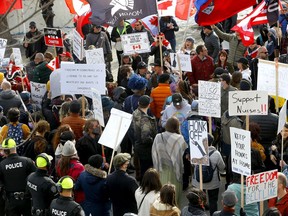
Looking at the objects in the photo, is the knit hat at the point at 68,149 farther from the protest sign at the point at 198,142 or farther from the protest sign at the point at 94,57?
the protest sign at the point at 94,57

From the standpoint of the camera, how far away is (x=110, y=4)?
1656 centimetres

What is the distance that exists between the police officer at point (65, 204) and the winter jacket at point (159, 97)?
4506mm

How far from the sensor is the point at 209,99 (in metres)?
12.9

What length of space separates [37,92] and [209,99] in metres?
4.70

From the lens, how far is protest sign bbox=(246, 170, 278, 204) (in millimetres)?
10375

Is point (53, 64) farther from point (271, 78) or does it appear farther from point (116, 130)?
point (271, 78)

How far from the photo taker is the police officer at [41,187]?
36.2ft

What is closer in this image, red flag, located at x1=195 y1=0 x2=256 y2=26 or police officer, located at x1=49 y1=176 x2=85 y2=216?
police officer, located at x1=49 y1=176 x2=85 y2=216

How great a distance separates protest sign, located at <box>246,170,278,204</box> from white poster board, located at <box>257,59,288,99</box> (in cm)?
273

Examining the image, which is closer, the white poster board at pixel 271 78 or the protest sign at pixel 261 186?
the protest sign at pixel 261 186

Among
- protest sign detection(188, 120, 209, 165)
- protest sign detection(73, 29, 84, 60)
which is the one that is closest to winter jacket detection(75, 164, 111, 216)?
protest sign detection(188, 120, 209, 165)

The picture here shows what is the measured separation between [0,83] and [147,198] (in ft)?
22.4

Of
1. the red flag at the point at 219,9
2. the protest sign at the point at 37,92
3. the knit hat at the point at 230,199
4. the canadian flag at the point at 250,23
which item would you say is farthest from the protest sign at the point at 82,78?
the knit hat at the point at 230,199

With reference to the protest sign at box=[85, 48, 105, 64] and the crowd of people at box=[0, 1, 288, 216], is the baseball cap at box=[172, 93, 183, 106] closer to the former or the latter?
the crowd of people at box=[0, 1, 288, 216]
